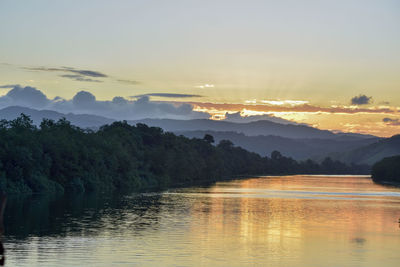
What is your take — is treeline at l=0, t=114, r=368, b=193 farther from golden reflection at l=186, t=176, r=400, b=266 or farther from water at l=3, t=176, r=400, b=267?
golden reflection at l=186, t=176, r=400, b=266

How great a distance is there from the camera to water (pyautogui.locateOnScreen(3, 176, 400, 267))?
4250 centimetres

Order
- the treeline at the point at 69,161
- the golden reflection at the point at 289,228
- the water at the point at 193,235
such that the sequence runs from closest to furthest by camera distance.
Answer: the water at the point at 193,235, the golden reflection at the point at 289,228, the treeline at the point at 69,161

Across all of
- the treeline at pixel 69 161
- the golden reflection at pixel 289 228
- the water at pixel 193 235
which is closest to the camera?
the water at pixel 193 235

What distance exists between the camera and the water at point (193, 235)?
42.5 m

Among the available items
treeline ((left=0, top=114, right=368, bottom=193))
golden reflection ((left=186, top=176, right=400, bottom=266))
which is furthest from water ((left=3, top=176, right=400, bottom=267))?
treeline ((left=0, top=114, right=368, bottom=193))

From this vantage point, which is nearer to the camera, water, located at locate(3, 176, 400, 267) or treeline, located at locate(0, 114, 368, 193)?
water, located at locate(3, 176, 400, 267)

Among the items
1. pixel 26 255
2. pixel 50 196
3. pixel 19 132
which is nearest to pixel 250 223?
pixel 26 255

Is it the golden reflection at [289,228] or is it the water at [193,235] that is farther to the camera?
the golden reflection at [289,228]

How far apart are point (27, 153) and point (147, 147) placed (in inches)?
3287

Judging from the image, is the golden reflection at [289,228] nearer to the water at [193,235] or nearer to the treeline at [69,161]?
the water at [193,235]

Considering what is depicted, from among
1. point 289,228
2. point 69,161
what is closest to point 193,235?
point 289,228

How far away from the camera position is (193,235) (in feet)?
180

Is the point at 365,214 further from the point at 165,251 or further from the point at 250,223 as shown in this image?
the point at 165,251

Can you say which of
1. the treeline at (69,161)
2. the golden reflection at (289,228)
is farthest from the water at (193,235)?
the treeline at (69,161)
